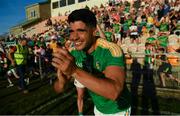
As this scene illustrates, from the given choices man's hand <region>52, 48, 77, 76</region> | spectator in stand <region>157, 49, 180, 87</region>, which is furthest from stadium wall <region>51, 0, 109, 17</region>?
man's hand <region>52, 48, 77, 76</region>

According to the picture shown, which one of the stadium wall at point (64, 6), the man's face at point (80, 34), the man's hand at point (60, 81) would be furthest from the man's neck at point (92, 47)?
the stadium wall at point (64, 6)

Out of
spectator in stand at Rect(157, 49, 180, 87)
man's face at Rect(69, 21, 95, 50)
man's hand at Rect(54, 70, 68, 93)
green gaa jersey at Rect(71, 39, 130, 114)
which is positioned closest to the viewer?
green gaa jersey at Rect(71, 39, 130, 114)

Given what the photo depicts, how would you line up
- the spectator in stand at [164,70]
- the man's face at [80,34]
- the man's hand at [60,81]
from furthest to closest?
the spectator in stand at [164,70], the man's hand at [60,81], the man's face at [80,34]

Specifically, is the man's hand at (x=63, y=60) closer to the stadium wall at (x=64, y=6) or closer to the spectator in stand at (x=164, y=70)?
the spectator in stand at (x=164, y=70)

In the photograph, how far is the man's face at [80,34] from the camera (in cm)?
309

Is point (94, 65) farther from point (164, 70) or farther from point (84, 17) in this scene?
point (164, 70)

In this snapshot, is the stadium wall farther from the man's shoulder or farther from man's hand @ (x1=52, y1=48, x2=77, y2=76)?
man's hand @ (x1=52, y1=48, x2=77, y2=76)

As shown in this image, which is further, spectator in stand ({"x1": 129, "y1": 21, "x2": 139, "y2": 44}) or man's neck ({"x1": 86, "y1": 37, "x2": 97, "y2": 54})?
spectator in stand ({"x1": 129, "y1": 21, "x2": 139, "y2": 44})

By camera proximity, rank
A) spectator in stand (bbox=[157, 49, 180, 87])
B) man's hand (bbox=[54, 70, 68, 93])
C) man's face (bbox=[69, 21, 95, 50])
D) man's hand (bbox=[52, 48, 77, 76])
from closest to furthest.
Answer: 1. man's hand (bbox=[52, 48, 77, 76])
2. man's face (bbox=[69, 21, 95, 50])
3. man's hand (bbox=[54, 70, 68, 93])
4. spectator in stand (bbox=[157, 49, 180, 87])

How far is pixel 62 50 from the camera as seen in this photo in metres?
2.33

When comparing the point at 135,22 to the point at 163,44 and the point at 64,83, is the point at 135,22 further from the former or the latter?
the point at 64,83

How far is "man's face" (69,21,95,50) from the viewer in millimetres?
3092

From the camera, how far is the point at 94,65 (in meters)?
3.33

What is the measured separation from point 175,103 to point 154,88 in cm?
169
